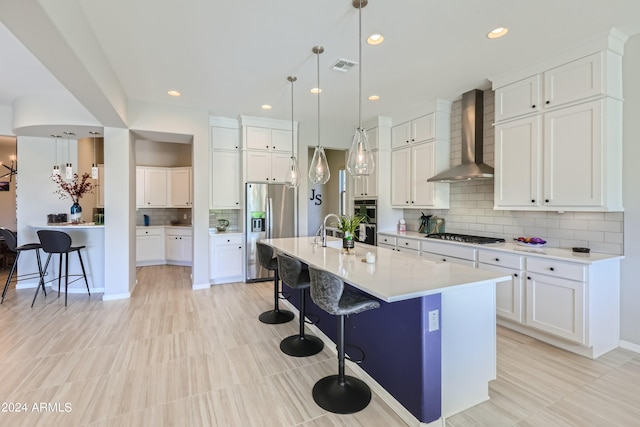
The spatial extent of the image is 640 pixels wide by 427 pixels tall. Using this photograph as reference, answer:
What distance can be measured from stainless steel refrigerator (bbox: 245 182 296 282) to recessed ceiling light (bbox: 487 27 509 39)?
3586mm

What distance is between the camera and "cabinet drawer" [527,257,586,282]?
8.29 feet

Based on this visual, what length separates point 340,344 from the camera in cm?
207

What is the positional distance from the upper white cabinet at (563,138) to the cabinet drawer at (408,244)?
117 centimetres

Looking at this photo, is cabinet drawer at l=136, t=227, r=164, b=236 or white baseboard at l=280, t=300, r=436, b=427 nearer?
white baseboard at l=280, t=300, r=436, b=427

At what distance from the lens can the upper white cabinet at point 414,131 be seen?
439 cm

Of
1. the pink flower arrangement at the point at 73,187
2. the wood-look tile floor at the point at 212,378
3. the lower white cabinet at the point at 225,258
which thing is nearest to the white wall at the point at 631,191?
the wood-look tile floor at the point at 212,378

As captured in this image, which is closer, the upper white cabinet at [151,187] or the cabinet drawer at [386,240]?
the cabinet drawer at [386,240]

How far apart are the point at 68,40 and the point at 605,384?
4.52 metres

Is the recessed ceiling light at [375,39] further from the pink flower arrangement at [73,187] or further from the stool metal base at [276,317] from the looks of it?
the pink flower arrangement at [73,187]

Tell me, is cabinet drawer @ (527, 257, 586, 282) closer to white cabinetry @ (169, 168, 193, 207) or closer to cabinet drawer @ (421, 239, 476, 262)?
cabinet drawer @ (421, 239, 476, 262)

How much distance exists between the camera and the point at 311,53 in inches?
115

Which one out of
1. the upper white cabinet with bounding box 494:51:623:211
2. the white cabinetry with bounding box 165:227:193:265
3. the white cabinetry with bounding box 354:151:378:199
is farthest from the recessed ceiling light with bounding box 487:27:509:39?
the white cabinetry with bounding box 165:227:193:265

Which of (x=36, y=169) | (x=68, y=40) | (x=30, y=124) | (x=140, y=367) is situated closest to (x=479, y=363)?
(x=140, y=367)

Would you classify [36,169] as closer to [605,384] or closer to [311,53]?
[311,53]
